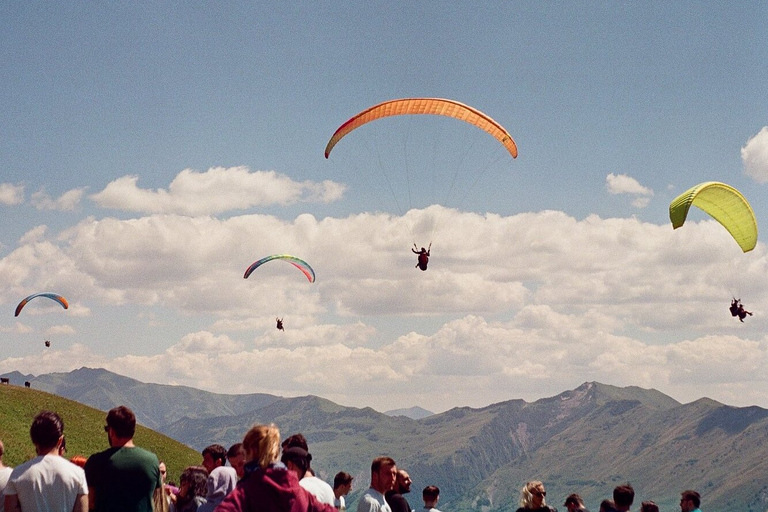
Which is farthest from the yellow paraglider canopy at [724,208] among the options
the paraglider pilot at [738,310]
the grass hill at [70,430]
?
the grass hill at [70,430]

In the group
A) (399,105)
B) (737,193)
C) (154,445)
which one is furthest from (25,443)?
(737,193)

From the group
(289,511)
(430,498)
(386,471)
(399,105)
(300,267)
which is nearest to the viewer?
(289,511)

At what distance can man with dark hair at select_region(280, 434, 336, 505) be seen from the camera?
1006 centimetres

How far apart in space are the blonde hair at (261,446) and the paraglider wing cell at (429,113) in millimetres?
30526

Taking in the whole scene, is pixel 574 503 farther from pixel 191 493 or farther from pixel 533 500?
pixel 191 493

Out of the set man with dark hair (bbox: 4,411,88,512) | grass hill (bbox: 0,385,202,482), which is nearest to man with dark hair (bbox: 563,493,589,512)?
man with dark hair (bbox: 4,411,88,512)

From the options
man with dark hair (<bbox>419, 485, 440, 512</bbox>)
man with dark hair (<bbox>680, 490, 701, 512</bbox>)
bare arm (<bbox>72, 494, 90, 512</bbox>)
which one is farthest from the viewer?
man with dark hair (<bbox>680, 490, 701, 512</bbox>)

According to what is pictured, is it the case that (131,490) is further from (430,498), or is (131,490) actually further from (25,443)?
(25,443)

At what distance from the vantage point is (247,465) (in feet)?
27.5

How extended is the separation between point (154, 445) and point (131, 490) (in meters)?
81.0

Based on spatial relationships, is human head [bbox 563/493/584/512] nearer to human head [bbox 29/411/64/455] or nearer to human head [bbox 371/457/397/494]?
human head [bbox 371/457/397/494]

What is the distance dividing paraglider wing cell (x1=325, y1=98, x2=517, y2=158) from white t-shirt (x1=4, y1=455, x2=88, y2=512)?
30.0 meters

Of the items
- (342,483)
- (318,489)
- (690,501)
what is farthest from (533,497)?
(690,501)

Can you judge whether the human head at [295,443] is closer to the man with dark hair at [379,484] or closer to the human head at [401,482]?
the man with dark hair at [379,484]
